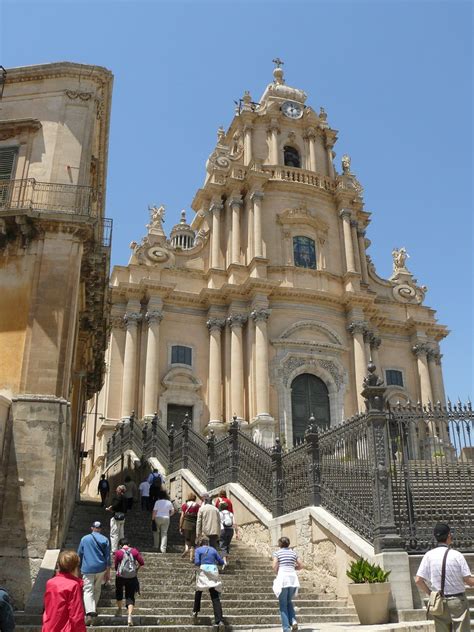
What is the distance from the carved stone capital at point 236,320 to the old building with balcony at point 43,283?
34.8 feet

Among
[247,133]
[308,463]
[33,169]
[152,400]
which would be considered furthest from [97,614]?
[247,133]

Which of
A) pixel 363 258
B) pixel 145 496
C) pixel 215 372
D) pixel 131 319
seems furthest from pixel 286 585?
pixel 363 258

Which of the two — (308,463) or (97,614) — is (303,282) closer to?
(308,463)

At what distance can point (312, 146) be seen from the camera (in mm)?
37812

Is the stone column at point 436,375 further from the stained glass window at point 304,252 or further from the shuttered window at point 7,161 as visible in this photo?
the shuttered window at point 7,161

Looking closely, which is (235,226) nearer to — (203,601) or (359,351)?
(359,351)

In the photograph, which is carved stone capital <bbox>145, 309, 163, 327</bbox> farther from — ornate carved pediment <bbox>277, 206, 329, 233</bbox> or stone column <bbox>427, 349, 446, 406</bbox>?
stone column <bbox>427, 349, 446, 406</bbox>

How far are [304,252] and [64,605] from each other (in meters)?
Result: 29.6

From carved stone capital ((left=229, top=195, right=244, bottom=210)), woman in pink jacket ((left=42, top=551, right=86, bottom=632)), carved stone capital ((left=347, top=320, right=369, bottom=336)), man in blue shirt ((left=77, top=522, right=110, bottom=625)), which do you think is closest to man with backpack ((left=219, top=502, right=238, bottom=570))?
man in blue shirt ((left=77, top=522, right=110, bottom=625))

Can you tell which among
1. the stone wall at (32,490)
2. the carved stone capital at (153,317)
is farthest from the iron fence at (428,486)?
the carved stone capital at (153,317)

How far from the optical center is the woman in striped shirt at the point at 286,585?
908 centimetres

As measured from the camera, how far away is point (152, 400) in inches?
1137

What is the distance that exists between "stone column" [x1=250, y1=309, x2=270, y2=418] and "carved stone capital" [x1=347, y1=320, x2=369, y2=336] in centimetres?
449

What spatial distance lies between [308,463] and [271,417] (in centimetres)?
1483
